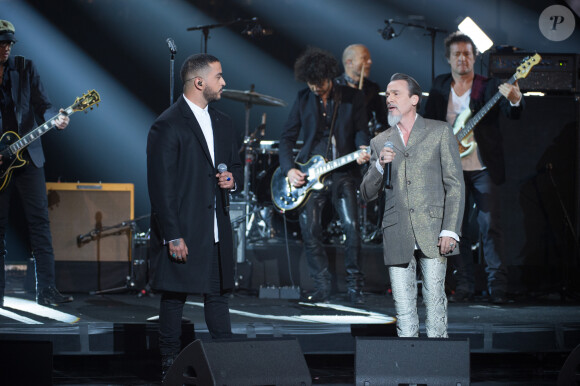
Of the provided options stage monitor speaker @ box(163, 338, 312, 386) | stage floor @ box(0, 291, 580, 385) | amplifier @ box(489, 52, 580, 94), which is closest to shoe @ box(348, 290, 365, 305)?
stage floor @ box(0, 291, 580, 385)

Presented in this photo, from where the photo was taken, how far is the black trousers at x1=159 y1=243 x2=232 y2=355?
159 inches

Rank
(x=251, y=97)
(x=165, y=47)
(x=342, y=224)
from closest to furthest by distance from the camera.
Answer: (x=342, y=224) < (x=251, y=97) < (x=165, y=47)

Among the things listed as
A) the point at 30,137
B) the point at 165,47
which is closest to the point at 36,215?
the point at 30,137

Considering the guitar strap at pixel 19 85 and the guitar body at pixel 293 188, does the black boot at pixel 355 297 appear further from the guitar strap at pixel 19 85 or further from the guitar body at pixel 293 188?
the guitar strap at pixel 19 85

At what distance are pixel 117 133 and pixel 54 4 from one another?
1.73 m

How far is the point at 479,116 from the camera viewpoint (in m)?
5.79

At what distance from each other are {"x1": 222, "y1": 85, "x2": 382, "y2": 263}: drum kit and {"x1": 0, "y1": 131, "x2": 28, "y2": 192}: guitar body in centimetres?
219

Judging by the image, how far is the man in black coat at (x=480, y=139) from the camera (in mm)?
5949

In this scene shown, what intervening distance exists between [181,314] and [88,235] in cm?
308

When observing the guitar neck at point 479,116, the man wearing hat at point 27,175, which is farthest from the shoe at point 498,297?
the man wearing hat at point 27,175

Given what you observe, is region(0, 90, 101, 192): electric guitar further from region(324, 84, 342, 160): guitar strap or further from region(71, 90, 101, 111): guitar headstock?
region(324, 84, 342, 160): guitar strap

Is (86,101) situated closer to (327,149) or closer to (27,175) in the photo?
(27,175)

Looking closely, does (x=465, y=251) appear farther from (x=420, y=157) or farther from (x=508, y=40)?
(x=508, y=40)

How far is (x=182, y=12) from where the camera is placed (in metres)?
9.16
